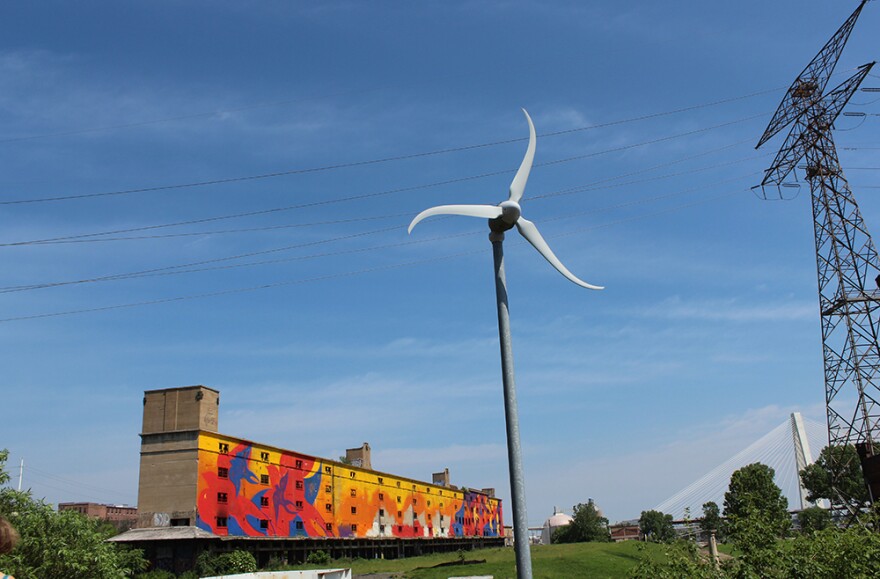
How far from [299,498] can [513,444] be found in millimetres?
56726

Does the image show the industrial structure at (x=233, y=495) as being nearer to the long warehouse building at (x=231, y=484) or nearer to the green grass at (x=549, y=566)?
the long warehouse building at (x=231, y=484)

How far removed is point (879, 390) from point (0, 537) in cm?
7101

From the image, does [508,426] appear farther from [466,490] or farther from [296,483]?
[466,490]

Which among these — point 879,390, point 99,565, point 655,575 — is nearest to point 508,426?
point 655,575

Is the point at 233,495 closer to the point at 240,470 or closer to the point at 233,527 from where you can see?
the point at 240,470

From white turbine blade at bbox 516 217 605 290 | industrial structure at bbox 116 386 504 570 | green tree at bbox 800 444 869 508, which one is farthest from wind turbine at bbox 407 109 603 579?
green tree at bbox 800 444 869 508

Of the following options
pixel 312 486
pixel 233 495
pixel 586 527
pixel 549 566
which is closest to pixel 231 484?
pixel 233 495

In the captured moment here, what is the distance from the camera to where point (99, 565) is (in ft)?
89.8

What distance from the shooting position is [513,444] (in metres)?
15.1

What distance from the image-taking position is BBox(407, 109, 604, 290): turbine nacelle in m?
18.5

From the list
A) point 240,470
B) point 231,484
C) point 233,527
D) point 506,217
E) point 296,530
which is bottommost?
point 296,530

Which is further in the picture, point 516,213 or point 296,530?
point 296,530

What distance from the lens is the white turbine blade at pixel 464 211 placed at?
18.7 m

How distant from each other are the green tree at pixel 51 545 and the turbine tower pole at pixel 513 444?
19737 mm
